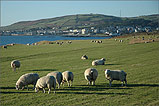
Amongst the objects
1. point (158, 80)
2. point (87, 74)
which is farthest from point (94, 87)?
point (158, 80)

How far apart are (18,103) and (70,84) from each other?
5.31m

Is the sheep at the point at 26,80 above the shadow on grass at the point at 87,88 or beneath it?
above

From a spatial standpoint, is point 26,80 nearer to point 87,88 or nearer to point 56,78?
point 56,78

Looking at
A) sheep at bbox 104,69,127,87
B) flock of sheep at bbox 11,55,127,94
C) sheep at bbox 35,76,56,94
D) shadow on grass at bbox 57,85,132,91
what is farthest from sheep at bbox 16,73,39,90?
sheep at bbox 104,69,127,87

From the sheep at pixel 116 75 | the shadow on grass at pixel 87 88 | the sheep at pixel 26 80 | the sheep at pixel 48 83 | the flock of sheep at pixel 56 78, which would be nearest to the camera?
the sheep at pixel 48 83

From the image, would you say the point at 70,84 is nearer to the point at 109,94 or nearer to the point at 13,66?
the point at 109,94

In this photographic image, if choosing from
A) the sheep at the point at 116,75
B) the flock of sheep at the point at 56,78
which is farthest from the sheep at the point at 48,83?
the sheep at the point at 116,75

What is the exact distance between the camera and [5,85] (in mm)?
17906

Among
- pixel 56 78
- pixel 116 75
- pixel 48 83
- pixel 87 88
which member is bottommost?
pixel 87 88

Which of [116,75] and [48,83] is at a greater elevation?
[116,75]

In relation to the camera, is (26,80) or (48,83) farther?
(26,80)

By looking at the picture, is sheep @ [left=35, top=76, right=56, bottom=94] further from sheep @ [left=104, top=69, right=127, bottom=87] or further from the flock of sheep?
sheep @ [left=104, top=69, right=127, bottom=87]

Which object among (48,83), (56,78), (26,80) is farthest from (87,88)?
(26,80)

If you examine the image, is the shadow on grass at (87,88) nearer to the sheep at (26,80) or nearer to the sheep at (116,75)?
the sheep at (116,75)
